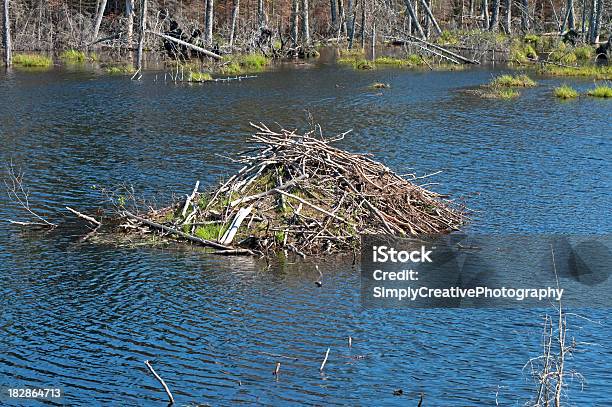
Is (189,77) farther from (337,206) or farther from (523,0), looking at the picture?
(523,0)

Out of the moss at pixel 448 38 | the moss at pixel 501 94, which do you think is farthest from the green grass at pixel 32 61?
the moss at pixel 501 94

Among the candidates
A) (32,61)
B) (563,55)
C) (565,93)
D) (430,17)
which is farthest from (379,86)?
A: (430,17)

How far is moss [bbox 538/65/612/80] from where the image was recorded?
53.2 m

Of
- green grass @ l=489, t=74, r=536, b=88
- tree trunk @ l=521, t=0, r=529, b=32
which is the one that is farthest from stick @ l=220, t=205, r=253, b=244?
tree trunk @ l=521, t=0, r=529, b=32

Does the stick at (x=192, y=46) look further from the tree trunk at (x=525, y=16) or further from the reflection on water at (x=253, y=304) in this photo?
the tree trunk at (x=525, y=16)

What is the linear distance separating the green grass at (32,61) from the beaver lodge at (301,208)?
137 feet

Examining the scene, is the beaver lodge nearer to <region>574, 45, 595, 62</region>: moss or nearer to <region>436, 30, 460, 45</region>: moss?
<region>574, 45, 595, 62</region>: moss

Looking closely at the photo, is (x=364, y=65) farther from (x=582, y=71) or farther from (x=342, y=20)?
(x=342, y=20)

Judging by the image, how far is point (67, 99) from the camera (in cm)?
4538

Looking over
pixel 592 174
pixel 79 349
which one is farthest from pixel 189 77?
pixel 79 349

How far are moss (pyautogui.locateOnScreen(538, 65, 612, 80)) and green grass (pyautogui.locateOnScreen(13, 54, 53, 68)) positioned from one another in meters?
31.2

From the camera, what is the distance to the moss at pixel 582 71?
175 feet

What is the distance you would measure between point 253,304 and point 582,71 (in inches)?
1678

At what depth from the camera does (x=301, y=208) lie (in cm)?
2005
